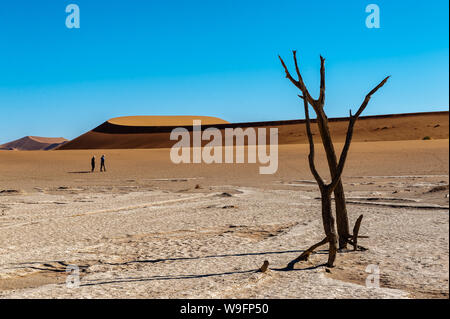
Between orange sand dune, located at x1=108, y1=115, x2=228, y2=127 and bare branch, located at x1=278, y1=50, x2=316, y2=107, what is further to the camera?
orange sand dune, located at x1=108, y1=115, x2=228, y2=127

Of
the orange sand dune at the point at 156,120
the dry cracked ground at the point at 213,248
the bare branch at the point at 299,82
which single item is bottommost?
the dry cracked ground at the point at 213,248

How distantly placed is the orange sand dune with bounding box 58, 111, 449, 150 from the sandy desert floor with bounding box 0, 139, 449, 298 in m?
37.1

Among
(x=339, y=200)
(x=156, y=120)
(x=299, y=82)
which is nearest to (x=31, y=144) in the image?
(x=156, y=120)

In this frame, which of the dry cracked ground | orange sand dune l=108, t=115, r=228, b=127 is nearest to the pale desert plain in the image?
the dry cracked ground

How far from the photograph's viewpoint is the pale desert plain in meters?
5.55

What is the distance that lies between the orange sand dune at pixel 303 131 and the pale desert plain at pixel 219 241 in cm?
3543

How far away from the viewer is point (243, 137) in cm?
6494

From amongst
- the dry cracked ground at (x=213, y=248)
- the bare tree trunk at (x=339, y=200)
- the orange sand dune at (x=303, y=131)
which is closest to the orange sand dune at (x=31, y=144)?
the orange sand dune at (x=303, y=131)

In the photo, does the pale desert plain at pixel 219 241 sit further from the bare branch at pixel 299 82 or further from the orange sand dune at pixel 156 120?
the orange sand dune at pixel 156 120

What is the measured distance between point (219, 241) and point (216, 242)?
10cm

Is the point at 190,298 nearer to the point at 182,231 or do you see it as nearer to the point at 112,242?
the point at 112,242

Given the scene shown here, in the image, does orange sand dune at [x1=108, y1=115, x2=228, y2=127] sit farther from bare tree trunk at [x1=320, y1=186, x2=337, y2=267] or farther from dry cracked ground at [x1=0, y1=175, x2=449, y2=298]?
bare tree trunk at [x1=320, y1=186, x2=337, y2=267]

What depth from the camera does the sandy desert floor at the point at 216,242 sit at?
5547 mm

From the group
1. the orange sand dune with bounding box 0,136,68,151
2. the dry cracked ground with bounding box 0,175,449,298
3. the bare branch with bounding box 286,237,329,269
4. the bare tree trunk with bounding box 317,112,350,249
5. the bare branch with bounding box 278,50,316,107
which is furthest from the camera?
the orange sand dune with bounding box 0,136,68,151
